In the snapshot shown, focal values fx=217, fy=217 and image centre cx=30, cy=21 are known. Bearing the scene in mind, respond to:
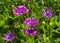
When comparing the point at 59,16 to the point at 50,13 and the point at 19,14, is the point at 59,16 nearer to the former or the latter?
the point at 50,13

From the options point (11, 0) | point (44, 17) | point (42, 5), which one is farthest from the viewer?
point (11, 0)

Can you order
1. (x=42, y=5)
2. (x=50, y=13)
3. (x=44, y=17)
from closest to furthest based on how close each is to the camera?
(x=50, y=13), (x=44, y=17), (x=42, y=5)

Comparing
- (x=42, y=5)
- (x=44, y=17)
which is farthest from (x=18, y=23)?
(x=42, y=5)

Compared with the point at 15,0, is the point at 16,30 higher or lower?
lower

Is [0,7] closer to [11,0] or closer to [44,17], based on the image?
[11,0]

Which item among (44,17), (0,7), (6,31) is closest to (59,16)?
(44,17)

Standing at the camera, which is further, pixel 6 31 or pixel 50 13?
pixel 6 31

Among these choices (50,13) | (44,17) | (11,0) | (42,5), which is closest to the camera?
(50,13)

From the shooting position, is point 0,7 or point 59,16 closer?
point 59,16

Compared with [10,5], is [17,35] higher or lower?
lower
